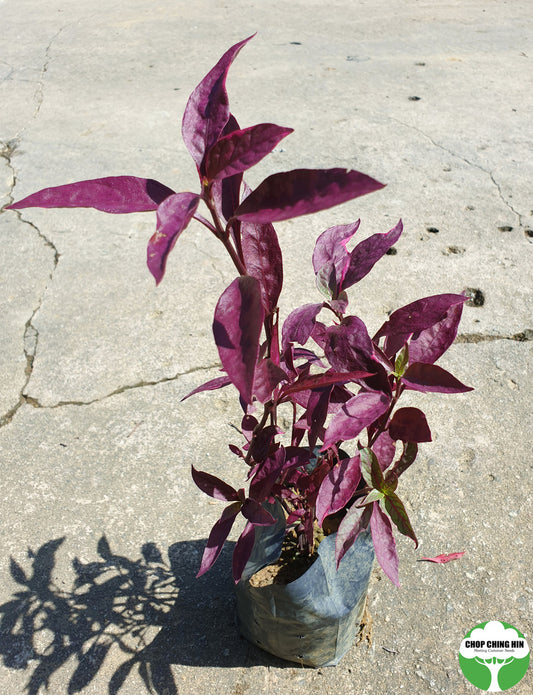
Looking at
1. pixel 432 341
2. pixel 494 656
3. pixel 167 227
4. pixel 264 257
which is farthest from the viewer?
pixel 494 656

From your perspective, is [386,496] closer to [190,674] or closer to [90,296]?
[190,674]

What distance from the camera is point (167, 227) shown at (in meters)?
0.68

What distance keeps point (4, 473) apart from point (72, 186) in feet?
4.29

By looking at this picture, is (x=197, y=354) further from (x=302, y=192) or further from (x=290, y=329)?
(x=302, y=192)

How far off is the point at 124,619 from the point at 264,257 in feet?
3.29

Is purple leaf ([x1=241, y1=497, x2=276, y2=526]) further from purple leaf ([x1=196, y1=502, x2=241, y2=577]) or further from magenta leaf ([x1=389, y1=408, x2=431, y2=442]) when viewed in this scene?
magenta leaf ([x1=389, y1=408, x2=431, y2=442])

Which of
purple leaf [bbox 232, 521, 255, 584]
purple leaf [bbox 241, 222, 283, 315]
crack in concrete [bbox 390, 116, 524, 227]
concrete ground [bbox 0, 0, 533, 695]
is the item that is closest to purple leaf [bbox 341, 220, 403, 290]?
purple leaf [bbox 241, 222, 283, 315]

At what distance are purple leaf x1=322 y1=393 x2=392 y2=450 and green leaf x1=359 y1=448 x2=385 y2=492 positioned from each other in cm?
10

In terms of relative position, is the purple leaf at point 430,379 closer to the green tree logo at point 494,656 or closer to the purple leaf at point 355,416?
the purple leaf at point 355,416

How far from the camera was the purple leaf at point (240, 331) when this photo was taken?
71cm

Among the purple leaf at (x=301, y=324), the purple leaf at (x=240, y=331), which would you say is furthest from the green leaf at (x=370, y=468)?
the purple leaf at (x=240, y=331)

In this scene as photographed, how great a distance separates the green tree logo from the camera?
137 cm

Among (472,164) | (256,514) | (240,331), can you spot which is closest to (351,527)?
(256,514)

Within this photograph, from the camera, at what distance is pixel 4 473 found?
186 cm
